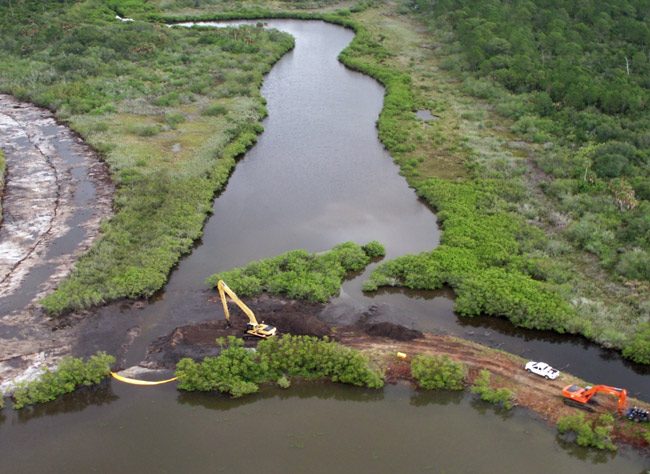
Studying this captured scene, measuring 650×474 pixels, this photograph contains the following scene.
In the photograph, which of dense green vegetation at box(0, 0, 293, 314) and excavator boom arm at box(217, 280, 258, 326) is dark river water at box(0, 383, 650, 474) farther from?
dense green vegetation at box(0, 0, 293, 314)

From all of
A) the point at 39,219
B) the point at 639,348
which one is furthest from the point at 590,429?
the point at 39,219

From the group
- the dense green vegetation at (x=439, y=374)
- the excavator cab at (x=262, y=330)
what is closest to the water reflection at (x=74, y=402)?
the excavator cab at (x=262, y=330)

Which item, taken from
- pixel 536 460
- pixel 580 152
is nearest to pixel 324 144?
pixel 580 152

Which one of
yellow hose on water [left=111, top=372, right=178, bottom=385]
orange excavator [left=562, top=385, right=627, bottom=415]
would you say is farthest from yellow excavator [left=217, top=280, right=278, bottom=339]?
orange excavator [left=562, top=385, right=627, bottom=415]

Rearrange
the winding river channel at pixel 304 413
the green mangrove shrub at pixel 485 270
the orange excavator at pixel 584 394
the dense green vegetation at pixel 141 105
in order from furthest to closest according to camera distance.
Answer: the dense green vegetation at pixel 141 105 < the green mangrove shrub at pixel 485 270 < the orange excavator at pixel 584 394 < the winding river channel at pixel 304 413

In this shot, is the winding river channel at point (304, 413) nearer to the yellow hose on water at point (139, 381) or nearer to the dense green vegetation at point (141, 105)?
the yellow hose on water at point (139, 381)

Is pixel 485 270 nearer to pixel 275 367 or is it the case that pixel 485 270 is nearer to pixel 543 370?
pixel 543 370
